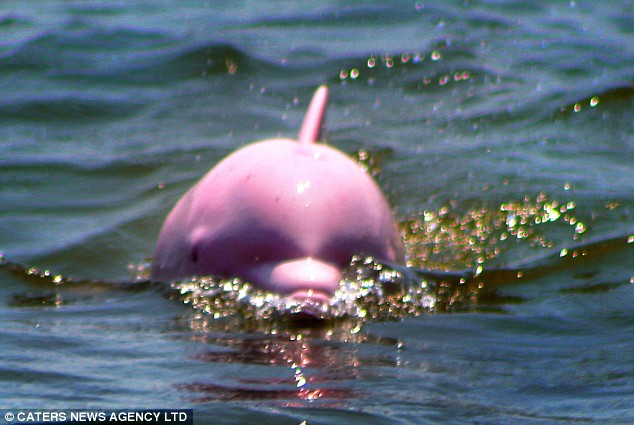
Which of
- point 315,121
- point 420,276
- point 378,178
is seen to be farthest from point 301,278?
point 378,178

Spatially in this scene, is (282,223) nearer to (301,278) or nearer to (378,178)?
(301,278)

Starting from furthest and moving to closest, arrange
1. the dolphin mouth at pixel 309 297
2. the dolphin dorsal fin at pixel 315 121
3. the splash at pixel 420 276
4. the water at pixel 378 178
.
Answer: the dolphin dorsal fin at pixel 315 121 → the splash at pixel 420 276 → the dolphin mouth at pixel 309 297 → the water at pixel 378 178

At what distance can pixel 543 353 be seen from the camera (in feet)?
15.6

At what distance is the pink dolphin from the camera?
5176mm

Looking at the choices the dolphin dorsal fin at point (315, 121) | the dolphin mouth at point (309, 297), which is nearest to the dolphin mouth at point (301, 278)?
the dolphin mouth at point (309, 297)

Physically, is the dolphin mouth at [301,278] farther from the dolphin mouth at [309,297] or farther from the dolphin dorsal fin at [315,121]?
the dolphin dorsal fin at [315,121]

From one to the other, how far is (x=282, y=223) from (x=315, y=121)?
136 cm

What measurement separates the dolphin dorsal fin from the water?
35.0 inches

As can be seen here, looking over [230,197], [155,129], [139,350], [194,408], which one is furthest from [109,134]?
[194,408]

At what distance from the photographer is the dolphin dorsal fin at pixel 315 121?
636 cm

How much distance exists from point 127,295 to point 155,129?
3723 millimetres

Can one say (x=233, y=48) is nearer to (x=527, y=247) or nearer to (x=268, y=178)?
(x=527, y=247)

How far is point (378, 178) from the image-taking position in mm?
8172

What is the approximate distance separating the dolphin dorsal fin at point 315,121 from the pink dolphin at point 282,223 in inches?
17.4
